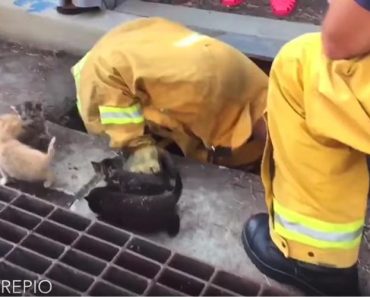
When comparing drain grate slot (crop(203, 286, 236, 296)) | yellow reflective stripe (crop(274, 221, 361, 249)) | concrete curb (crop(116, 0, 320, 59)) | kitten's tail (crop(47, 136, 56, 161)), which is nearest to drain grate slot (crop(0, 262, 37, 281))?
drain grate slot (crop(203, 286, 236, 296))

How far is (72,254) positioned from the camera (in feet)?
7.32

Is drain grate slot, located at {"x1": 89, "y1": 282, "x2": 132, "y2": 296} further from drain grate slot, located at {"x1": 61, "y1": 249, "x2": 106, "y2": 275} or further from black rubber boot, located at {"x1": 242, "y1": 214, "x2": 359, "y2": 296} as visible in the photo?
black rubber boot, located at {"x1": 242, "y1": 214, "x2": 359, "y2": 296}

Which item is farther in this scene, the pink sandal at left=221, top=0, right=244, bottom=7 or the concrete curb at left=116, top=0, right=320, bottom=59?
the pink sandal at left=221, top=0, right=244, bottom=7

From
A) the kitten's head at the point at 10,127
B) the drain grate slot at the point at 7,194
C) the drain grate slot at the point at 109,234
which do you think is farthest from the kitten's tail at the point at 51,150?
the drain grate slot at the point at 109,234

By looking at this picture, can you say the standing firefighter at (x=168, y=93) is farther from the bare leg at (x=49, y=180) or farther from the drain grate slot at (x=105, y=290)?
the drain grate slot at (x=105, y=290)

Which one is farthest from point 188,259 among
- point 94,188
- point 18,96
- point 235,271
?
point 18,96

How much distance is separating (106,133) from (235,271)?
0.78m

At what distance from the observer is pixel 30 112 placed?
293 centimetres

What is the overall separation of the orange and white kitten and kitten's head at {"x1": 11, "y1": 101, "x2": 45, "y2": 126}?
0.15 m

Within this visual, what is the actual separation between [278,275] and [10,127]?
1059 millimetres

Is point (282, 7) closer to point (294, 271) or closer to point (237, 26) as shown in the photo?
point (237, 26)

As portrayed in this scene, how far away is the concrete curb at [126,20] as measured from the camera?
10.9 feet

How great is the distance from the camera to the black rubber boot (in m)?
2.22

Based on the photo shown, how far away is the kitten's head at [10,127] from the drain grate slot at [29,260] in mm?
588
